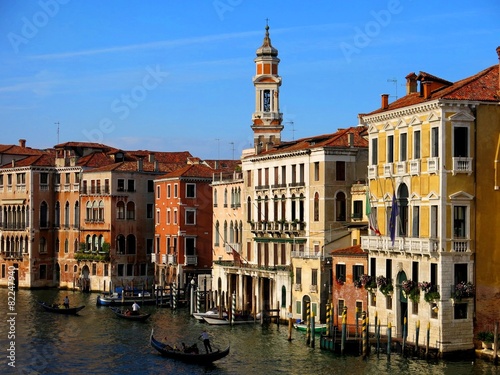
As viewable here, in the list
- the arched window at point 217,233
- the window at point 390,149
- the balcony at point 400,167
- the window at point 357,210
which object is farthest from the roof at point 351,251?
the arched window at point 217,233

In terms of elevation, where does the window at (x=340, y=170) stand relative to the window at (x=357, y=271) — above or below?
above

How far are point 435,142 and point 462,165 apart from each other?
118 cm

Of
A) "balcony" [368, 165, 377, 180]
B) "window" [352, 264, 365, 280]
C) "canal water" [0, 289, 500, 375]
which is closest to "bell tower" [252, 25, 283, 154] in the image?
"canal water" [0, 289, 500, 375]

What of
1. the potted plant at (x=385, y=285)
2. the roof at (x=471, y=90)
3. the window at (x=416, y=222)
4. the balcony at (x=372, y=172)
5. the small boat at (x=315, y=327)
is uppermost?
the roof at (x=471, y=90)

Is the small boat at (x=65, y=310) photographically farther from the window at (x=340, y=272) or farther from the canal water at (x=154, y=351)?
the window at (x=340, y=272)

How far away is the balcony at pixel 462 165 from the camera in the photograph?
115 feet

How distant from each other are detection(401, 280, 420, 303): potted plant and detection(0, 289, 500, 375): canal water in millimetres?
2087

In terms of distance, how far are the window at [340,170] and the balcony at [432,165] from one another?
1154cm

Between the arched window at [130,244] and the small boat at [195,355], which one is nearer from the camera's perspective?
the small boat at [195,355]

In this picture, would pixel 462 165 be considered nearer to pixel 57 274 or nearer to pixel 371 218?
pixel 371 218

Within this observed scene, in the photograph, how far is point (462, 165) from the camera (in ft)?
115

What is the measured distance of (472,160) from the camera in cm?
3525

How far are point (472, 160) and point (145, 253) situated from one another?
3622cm

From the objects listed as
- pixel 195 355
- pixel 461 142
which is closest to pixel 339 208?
pixel 461 142
